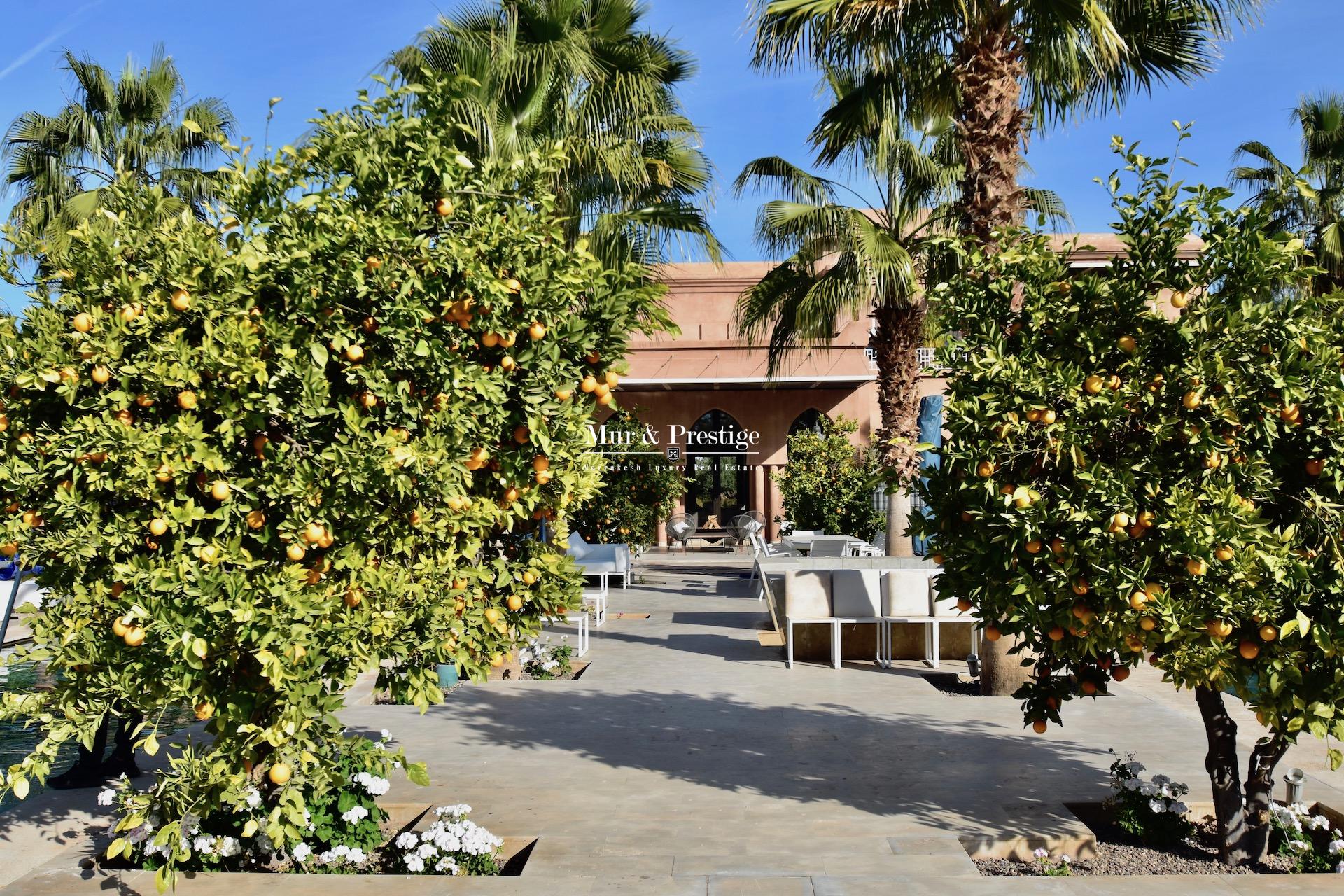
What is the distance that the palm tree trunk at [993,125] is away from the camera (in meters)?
8.26

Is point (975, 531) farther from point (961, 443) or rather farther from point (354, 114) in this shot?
point (354, 114)

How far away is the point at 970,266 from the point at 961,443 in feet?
3.03

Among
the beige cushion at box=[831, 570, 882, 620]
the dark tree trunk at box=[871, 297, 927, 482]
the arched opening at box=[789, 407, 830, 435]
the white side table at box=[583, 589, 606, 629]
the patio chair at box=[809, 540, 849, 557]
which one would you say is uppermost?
the arched opening at box=[789, 407, 830, 435]

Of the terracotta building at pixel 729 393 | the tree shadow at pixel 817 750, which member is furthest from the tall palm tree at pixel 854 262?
the terracotta building at pixel 729 393

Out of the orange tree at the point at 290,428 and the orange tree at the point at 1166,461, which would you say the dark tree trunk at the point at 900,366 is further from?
the orange tree at the point at 290,428

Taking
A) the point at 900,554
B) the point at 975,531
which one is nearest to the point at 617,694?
the point at 975,531

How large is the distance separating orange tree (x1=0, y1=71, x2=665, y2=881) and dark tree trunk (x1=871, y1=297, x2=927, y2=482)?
9970 mm

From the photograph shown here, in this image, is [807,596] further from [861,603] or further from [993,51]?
[993,51]

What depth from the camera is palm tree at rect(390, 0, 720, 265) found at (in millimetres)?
9742

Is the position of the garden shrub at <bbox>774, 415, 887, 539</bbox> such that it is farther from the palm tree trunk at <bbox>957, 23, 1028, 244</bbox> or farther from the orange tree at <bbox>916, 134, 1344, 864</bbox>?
the orange tree at <bbox>916, 134, 1344, 864</bbox>

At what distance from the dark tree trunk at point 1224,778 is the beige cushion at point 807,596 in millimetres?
Answer: 5020

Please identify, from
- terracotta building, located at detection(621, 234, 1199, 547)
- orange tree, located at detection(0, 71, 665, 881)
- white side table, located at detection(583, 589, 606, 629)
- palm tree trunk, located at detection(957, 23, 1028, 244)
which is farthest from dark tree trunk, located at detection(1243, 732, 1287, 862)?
terracotta building, located at detection(621, 234, 1199, 547)

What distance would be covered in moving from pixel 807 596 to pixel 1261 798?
5338 mm

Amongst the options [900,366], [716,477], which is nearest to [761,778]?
[900,366]
